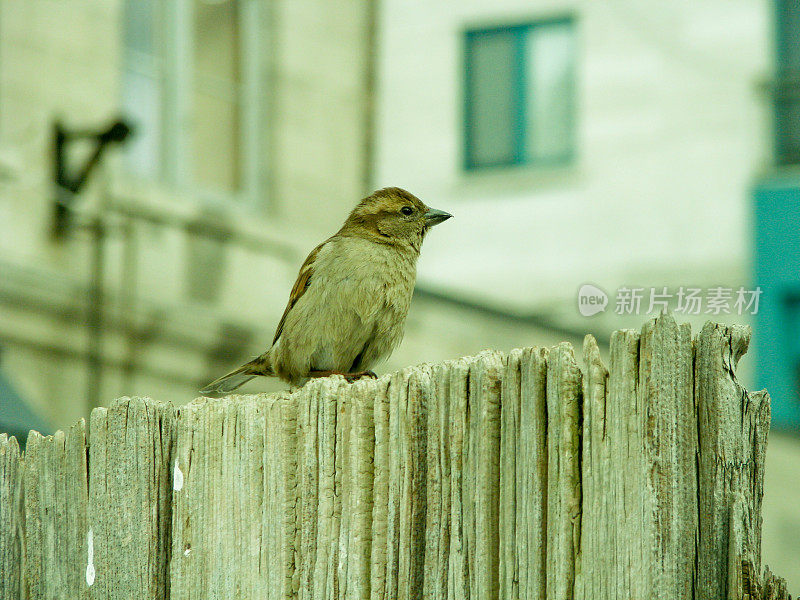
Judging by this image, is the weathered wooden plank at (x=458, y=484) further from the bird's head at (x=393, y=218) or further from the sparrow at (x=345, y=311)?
the bird's head at (x=393, y=218)

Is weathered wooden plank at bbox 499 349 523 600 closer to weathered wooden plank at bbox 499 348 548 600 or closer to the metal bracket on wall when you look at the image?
weathered wooden plank at bbox 499 348 548 600

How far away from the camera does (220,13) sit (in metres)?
11.3

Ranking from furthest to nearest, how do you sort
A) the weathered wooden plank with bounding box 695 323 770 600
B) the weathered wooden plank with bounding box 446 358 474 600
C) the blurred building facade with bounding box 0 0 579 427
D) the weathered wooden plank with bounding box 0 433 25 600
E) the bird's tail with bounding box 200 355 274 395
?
the blurred building facade with bounding box 0 0 579 427 → the bird's tail with bounding box 200 355 274 395 → the weathered wooden plank with bounding box 0 433 25 600 → the weathered wooden plank with bounding box 446 358 474 600 → the weathered wooden plank with bounding box 695 323 770 600

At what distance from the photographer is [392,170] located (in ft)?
46.7

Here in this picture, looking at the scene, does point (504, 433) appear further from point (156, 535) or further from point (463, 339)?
point (463, 339)

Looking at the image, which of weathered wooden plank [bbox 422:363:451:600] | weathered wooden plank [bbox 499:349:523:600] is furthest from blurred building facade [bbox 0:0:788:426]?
weathered wooden plank [bbox 499:349:523:600]

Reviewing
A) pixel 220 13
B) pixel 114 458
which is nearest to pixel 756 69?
pixel 220 13

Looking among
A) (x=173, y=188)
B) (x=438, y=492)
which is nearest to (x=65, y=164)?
(x=173, y=188)

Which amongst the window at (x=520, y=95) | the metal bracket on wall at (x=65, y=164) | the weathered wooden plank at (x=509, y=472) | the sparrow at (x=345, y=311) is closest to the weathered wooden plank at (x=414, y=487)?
the weathered wooden plank at (x=509, y=472)

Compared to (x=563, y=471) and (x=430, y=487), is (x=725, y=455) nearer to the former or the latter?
(x=563, y=471)

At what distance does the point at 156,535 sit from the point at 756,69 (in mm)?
11934

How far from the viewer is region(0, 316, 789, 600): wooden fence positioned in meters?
1.63

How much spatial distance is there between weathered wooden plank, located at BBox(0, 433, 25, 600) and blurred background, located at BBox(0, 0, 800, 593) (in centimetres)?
505

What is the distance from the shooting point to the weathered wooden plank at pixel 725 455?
1593 mm
